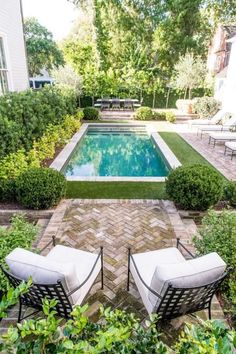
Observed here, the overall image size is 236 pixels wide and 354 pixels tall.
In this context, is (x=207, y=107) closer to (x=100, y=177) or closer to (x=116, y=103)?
(x=116, y=103)

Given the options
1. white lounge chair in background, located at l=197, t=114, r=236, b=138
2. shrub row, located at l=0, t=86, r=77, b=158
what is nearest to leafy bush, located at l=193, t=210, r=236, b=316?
shrub row, located at l=0, t=86, r=77, b=158

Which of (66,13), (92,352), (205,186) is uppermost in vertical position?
(66,13)

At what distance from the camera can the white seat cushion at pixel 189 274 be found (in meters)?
2.15

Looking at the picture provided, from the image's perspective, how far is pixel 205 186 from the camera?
486cm

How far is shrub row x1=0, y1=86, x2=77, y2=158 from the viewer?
5.85 m

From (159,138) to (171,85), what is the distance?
12986 millimetres

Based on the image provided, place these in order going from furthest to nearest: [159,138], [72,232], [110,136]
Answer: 1. [110,136]
2. [159,138]
3. [72,232]

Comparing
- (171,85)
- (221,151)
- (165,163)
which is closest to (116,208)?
(165,163)

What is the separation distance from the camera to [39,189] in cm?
494

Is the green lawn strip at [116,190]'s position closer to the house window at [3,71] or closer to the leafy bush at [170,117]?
the house window at [3,71]

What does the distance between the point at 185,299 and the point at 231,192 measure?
3578 millimetres

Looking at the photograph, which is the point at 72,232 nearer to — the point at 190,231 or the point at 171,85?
the point at 190,231

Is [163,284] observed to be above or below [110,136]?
above

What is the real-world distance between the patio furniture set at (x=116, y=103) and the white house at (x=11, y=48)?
34.0 feet
